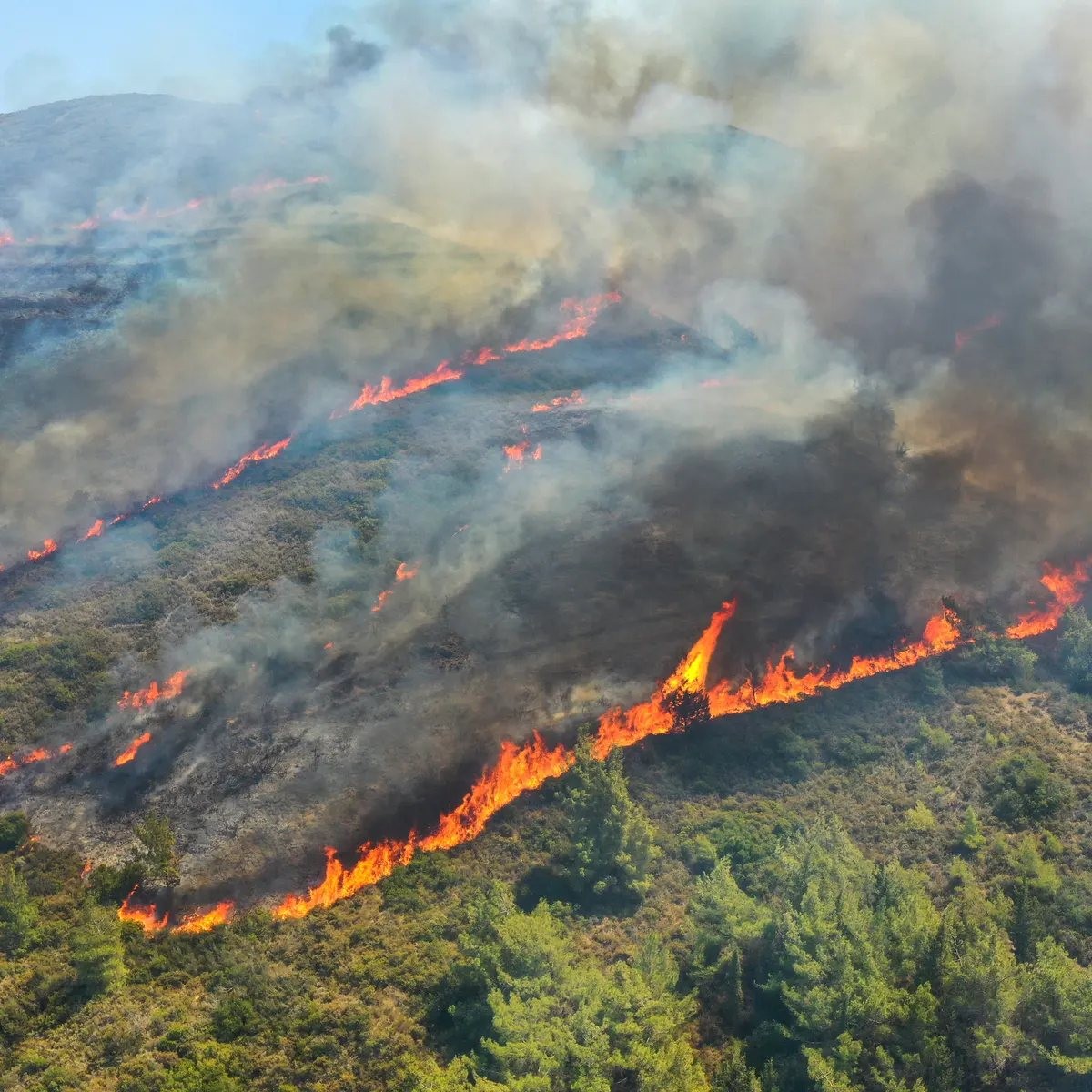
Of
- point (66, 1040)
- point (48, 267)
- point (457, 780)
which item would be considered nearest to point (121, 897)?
point (66, 1040)

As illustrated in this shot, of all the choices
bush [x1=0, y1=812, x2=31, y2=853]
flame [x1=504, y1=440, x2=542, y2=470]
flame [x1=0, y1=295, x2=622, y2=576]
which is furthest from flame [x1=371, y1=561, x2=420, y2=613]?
bush [x1=0, y1=812, x2=31, y2=853]

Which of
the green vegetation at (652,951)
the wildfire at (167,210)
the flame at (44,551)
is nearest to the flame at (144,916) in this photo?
the green vegetation at (652,951)

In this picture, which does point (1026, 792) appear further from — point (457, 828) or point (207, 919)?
point (207, 919)

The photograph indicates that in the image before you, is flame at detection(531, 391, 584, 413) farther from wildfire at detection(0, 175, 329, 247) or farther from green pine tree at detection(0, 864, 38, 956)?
green pine tree at detection(0, 864, 38, 956)

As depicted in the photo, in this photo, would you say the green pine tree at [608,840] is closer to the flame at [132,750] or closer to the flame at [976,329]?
the flame at [132,750]

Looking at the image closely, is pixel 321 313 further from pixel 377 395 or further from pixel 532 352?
pixel 532 352
